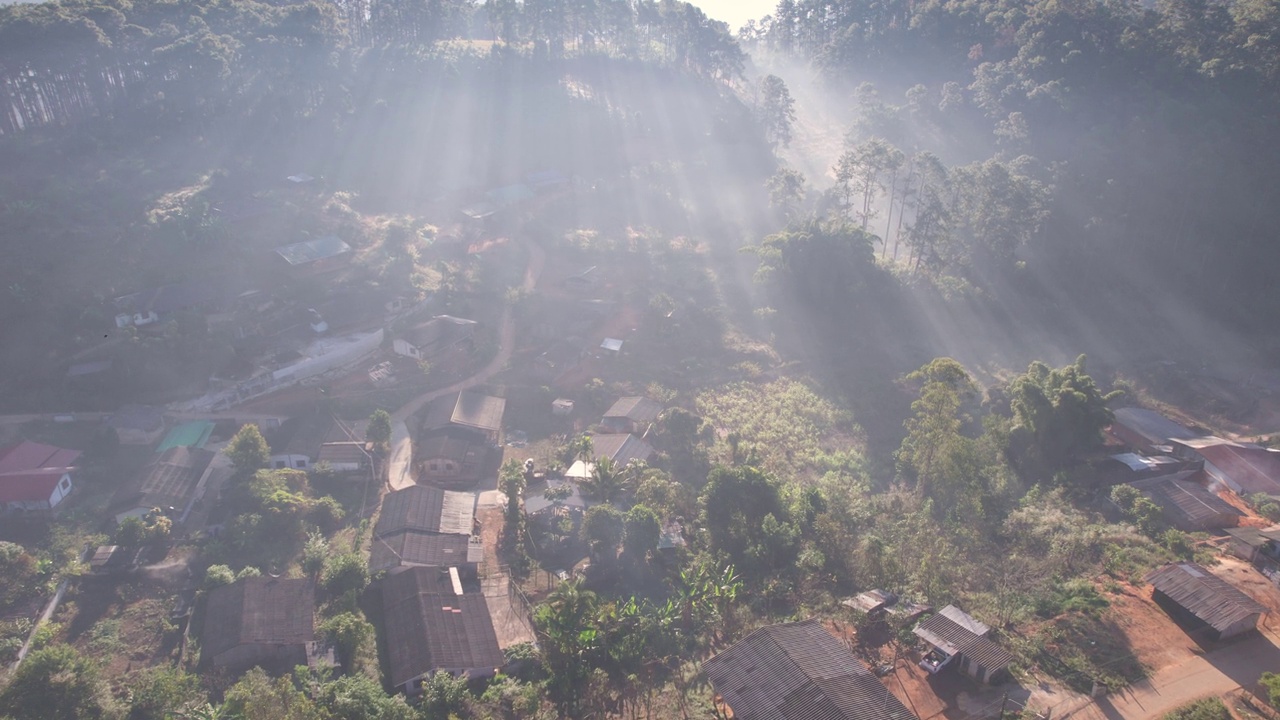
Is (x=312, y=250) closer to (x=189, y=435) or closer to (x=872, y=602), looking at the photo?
(x=189, y=435)

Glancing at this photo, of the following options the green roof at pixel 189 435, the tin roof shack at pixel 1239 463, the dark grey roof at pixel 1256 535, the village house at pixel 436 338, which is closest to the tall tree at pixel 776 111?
the village house at pixel 436 338

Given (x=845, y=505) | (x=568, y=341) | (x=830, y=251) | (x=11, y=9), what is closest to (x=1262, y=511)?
(x=845, y=505)

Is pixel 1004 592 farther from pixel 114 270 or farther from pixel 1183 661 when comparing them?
pixel 114 270

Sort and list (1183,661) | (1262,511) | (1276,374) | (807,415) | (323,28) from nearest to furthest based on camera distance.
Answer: (1183,661), (1262,511), (807,415), (1276,374), (323,28)

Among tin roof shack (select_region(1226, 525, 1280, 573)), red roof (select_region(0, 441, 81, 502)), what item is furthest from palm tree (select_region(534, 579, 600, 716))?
red roof (select_region(0, 441, 81, 502))

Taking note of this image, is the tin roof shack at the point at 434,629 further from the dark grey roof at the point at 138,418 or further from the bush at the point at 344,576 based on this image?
the dark grey roof at the point at 138,418

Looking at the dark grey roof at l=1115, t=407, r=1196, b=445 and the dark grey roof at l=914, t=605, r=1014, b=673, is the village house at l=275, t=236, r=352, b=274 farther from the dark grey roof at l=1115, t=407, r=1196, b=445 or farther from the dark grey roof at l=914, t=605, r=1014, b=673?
the dark grey roof at l=1115, t=407, r=1196, b=445

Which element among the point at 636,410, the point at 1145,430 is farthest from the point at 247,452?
the point at 1145,430
